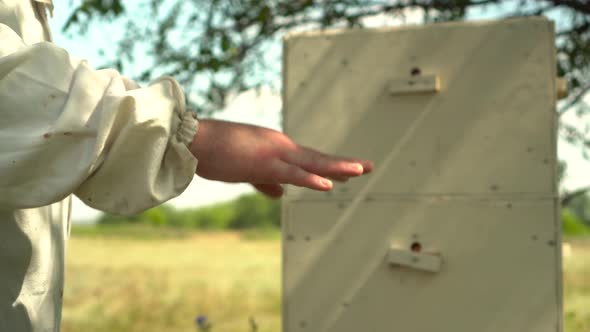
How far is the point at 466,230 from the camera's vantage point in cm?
212

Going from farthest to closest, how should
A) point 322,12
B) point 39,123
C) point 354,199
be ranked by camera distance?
point 322,12
point 354,199
point 39,123

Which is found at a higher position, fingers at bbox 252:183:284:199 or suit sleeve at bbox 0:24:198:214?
suit sleeve at bbox 0:24:198:214

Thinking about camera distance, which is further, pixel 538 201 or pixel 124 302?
pixel 124 302

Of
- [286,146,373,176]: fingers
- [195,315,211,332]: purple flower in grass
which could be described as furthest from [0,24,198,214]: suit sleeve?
[195,315,211,332]: purple flower in grass

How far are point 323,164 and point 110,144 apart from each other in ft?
0.79

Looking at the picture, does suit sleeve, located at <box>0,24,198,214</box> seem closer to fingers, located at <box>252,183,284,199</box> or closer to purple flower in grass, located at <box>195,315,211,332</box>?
fingers, located at <box>252,183,284,199</box>

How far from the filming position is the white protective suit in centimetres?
77

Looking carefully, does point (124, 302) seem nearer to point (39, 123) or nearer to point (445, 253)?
point (445, 253)

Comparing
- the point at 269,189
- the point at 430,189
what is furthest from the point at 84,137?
the point at 430,189

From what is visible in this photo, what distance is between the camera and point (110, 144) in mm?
784

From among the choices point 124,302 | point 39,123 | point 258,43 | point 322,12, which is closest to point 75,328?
point 124,302

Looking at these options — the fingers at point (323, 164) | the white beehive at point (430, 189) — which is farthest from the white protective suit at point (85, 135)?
the white beehive at point (430, 189)

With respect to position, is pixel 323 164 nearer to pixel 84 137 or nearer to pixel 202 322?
pixel 84 137

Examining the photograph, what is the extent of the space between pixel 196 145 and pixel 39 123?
171 mm
